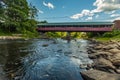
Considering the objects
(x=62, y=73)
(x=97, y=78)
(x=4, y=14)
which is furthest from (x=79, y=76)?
(x=4, y=14)

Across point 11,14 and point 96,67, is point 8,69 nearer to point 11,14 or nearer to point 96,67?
point 96,67

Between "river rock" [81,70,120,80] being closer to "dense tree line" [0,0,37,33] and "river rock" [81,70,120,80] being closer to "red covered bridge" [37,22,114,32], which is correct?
"dense tree line" [0,0,37,33]

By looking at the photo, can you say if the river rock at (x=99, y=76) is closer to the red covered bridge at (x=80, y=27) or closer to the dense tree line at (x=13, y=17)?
the dense tree line at (x=13, y=17)

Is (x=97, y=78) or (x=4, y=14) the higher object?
(x=4, y=14)

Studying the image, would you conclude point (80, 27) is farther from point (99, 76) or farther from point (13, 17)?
point (99, 76)

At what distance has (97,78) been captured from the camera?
11.3 meters

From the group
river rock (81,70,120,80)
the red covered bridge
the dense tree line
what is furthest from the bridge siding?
river rock (81,70,120,80)

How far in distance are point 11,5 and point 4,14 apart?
511 centimetres

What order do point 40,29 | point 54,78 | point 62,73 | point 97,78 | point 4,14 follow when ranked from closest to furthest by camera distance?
point 97,78 → point 54,78 → point 62,73 → point 4,14 → point 40,29

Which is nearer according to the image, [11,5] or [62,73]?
[62,73]

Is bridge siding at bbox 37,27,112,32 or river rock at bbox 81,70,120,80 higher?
river rock at bbox 81,70,120,80

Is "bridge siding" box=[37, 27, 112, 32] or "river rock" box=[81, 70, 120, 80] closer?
"river rock" box=[81, 70, 120, 80]

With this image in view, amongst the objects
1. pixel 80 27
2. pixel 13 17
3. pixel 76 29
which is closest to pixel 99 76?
pixel 13 17

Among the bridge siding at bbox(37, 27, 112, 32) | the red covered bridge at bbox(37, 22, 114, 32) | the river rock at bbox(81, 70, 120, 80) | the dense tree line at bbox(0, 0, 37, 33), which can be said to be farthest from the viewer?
the red covered bridge at bbox(37, 22, 114, 32)
